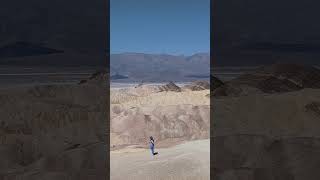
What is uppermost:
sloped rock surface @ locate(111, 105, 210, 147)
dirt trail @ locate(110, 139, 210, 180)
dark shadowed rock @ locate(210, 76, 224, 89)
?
dark shadowed rock @ locate(210, 76, 224, 89)

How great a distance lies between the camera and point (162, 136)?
26062mm

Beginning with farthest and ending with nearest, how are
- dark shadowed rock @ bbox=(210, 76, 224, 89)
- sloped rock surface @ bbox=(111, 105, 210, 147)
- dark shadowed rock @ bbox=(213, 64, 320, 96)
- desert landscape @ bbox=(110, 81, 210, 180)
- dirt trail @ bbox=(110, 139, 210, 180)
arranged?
1. sloped rock surface @ bbox=(111, 105, 210, 147)
2. dark shadowed rock @ bbox=(210, 76, 224, 89)
3. dark shadowed rock @ bbox=(213, 64, 320, 96)
4. desert landscape @ bbox=(110, 81, 210, 180)
5. dirt trail @ bbox=(110, 139, 210, 180)

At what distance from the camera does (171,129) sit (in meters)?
26.3

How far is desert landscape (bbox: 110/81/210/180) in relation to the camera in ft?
50.2

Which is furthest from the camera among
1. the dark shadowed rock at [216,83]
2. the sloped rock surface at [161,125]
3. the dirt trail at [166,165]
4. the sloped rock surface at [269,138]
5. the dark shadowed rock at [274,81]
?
the sloped rock surface at [161,125]

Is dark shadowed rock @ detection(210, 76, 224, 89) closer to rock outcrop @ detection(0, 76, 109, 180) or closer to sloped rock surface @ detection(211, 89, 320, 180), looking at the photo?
rock outcrop @ detection(0, 76, 109, 180)

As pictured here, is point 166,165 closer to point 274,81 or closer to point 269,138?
point 269,138

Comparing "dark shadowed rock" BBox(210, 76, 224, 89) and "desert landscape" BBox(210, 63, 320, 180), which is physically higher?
"dark shadowed rock" BBox(210, 76, 224, 89)

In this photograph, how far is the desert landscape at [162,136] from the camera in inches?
602

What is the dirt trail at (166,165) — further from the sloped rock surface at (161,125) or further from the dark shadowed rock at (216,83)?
the sloped rock surface at (161,125)

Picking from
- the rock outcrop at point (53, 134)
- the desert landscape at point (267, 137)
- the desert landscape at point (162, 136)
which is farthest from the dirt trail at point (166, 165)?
the rock outcrop at point (53, 134)

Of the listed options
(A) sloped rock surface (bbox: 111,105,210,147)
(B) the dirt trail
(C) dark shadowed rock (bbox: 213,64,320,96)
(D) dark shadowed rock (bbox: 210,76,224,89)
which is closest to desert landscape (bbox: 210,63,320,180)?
(B) the dirt trail

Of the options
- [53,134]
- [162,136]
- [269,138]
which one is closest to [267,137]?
[269,138]

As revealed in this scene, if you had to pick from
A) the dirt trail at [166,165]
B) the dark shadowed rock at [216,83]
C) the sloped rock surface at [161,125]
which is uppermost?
the dark shadowed rock at [216,83]
